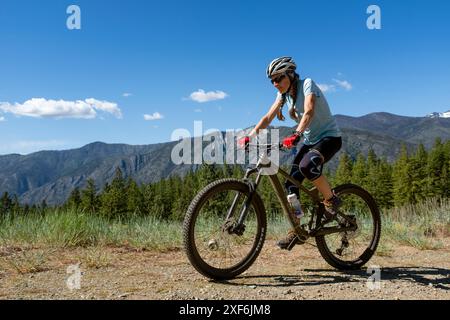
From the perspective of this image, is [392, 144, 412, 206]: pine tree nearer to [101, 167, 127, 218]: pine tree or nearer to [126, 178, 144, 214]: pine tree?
[126, 178, 144, 214]: pine tree

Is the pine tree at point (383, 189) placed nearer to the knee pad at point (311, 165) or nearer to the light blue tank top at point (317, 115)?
the light blue tank top at point (317, 115)

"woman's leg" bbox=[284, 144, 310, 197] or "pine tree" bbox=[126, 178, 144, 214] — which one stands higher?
"woman's leg" bbox=[284, 144, 310, 197]

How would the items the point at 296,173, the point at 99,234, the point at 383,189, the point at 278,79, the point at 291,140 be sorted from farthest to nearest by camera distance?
the point at 383,189 → the point at 99,234 → the point at 296,173 → the point at 278,79 → the point at 291,140

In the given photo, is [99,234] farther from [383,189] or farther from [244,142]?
[383,189]

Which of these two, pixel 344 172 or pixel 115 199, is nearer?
pixel 115 199

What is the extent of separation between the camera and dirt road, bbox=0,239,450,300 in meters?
4.11

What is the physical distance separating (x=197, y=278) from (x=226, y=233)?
0.64 m

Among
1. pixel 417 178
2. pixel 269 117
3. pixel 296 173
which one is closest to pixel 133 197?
pixel 417 178

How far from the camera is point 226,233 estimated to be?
4875 millimetres

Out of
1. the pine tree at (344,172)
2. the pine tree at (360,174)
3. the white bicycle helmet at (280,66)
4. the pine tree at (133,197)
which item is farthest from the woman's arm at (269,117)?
the pine tree at (344,172)

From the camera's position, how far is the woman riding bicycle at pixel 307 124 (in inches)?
200

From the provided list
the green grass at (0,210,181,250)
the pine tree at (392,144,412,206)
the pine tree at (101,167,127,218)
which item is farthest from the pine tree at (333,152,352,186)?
the green grass at (0,210,181,250)
